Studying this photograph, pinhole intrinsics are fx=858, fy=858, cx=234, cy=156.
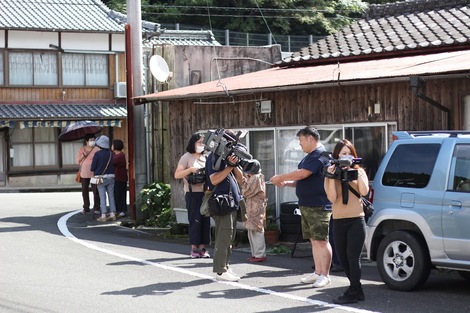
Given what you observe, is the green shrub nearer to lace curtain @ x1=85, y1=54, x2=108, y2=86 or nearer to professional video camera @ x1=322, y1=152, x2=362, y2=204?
professional video camera @ x1=322, y1=152, x2=362, y2=204

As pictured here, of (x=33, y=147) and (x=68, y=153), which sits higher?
(x=33, y=147)

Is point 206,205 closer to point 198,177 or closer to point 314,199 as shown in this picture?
point 314,199

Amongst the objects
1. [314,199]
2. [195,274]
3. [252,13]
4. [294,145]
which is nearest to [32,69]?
[252,13]

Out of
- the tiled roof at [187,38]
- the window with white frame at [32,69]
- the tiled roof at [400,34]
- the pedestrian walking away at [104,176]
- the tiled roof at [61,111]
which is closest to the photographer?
the tiled roof at [400,34]

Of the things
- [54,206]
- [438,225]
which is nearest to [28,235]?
[54,206]

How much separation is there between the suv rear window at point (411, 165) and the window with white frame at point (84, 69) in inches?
1060

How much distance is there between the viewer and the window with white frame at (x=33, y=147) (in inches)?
1374

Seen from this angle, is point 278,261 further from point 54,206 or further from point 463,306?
point 54,206

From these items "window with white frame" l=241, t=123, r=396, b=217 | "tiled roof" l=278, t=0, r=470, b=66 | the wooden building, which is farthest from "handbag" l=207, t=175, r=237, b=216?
"tiled roof" l=278, t=0, r=470, b=66

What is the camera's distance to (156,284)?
10422 millimetres

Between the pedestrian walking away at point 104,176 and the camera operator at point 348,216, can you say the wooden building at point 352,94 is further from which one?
the camera operator at point 348,216

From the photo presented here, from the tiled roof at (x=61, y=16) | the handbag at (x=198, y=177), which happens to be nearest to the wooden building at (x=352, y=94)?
the handbag at (x=198, y=177)

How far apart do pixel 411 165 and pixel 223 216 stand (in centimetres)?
236

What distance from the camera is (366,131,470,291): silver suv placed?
9.56 meters
